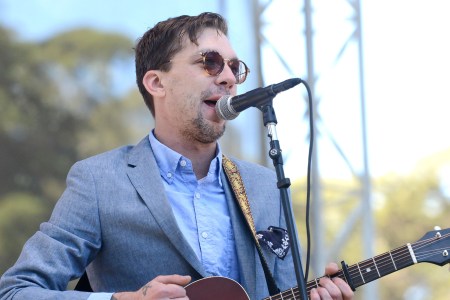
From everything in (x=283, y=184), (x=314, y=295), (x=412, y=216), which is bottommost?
(x=412, y=216)

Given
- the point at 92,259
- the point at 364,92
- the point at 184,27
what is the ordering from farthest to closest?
1. the point at 364,92
2. the point at 184,27
3. the point at 92,259

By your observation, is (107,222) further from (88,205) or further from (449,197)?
(449,197)

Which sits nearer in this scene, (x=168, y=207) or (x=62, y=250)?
(x=62, y=250)

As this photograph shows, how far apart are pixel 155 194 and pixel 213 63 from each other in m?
0.54

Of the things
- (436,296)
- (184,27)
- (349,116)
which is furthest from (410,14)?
(184,27)

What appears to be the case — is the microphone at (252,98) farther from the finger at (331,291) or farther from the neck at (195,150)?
the finger at (331,291)

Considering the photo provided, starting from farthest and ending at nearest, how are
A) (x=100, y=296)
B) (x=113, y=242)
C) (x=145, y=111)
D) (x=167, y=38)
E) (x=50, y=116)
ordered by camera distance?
(x=145, y=111)
(x=50, y=116)
(x=167, y=38)
(x=113, y=242)
(x=100, y=296)

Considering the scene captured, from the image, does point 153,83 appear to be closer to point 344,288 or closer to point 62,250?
point 62,250

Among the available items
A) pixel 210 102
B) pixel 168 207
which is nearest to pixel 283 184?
pixel 168 207

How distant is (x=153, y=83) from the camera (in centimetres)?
340

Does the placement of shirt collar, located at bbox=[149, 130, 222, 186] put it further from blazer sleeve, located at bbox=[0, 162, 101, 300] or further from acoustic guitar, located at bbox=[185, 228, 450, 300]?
acoustic guitar, located at bbox=[185, 228, 450, 300]

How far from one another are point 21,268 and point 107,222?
0.34 metres

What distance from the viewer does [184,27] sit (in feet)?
11.0

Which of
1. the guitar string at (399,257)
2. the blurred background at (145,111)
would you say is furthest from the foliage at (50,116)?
the guitar string at (399,257)
